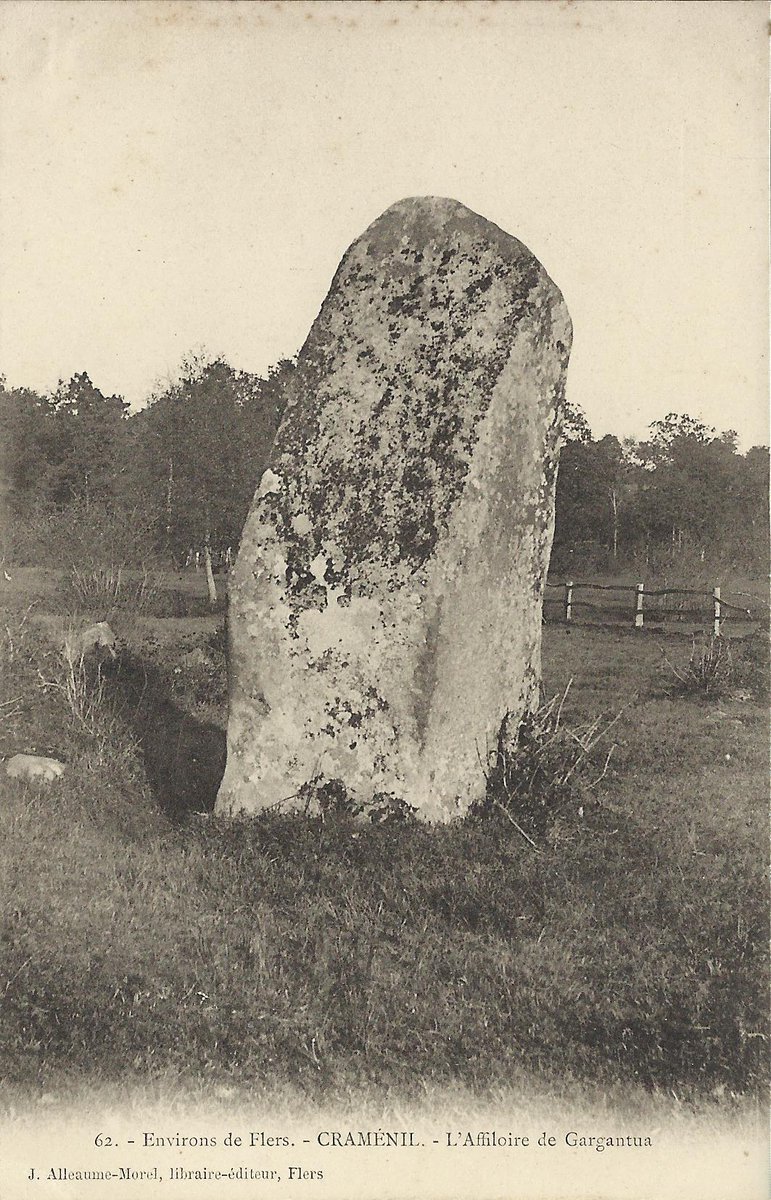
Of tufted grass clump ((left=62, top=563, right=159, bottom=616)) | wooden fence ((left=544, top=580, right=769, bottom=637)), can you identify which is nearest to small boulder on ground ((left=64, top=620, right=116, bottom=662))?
tufted grass clump ((left=62, top=563, right=159, bottom=616))

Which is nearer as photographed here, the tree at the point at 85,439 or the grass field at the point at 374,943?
the grass field at the point at 374,943

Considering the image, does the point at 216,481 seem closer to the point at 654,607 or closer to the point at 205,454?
the point at 205,454

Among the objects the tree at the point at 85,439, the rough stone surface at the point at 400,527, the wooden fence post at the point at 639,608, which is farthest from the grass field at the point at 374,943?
the tree at the point at 85,439

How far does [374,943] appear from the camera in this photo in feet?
13.6

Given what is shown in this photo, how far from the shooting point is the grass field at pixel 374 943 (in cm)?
347

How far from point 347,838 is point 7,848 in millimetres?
1867

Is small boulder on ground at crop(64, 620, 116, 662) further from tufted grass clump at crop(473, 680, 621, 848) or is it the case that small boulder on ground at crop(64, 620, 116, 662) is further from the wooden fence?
the wooden fence

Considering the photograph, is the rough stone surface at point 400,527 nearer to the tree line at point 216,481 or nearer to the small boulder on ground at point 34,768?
the small boulder on ground at point 34,768

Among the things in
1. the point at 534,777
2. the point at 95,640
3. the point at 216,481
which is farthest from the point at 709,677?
the point at 216,481

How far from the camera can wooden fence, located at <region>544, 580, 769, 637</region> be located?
49.3ft

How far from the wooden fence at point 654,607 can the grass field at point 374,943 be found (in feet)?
29.4

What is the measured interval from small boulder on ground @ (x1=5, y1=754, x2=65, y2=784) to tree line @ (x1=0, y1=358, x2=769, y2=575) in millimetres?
9535

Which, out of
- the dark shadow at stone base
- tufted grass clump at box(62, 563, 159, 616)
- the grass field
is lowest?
the grass field

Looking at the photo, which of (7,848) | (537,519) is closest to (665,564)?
(537,519)
